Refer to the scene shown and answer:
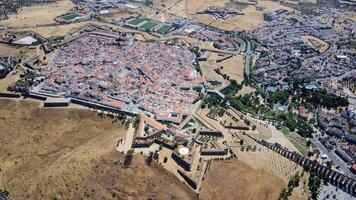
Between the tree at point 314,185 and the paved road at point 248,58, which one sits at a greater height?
the paved road at point 248,58

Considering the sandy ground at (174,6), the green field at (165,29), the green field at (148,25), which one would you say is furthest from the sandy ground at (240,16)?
the green field at (148,25)

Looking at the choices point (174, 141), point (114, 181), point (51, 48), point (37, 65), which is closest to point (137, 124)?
point (174, 141)

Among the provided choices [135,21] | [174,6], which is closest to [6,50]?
[135,21]

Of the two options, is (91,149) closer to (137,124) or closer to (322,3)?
(137,124)

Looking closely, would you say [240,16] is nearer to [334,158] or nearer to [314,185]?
[334,158]

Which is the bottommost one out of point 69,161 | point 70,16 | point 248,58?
point 69,161

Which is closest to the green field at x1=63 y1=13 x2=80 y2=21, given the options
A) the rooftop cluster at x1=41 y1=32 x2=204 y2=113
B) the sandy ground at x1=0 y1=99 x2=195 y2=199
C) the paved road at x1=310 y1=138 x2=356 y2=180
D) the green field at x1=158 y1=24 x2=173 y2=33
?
the rooftop cluster at x1=41 y1=32 x2=204 y2=113

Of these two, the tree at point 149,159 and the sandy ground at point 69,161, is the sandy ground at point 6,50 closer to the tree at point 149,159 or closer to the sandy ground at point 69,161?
the sandy ground at point 69,161
